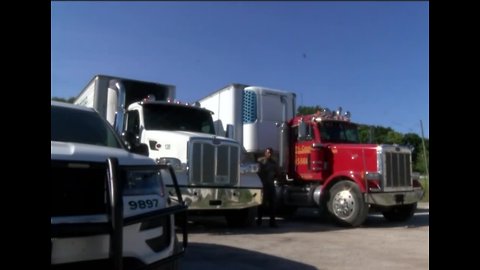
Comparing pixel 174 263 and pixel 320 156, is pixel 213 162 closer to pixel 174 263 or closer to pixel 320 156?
pixel 320 156

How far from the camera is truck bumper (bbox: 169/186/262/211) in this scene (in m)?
9.02

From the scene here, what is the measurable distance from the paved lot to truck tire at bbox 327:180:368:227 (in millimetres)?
284

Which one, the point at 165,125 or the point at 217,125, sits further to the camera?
the point at 217,125

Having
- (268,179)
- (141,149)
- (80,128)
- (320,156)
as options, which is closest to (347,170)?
(320,156)

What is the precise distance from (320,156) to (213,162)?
3602mm

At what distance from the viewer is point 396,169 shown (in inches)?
450

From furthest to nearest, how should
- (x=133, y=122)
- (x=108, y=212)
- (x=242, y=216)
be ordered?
(x=242, y=216) → (x=133, y=122) → (x=108, y=212)

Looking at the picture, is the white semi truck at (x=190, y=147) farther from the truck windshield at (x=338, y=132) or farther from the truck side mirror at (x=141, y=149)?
the truck windshield at (x=338, y=132)

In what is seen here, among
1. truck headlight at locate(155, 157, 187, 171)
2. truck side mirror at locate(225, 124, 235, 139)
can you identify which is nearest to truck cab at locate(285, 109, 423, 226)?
truck side mirror at locate(225, 124, 235, 139)
